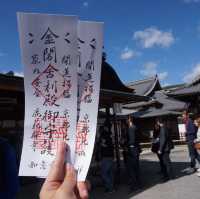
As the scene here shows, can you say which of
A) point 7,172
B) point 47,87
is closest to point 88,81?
point 47,87

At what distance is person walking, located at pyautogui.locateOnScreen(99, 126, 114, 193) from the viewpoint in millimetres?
9062

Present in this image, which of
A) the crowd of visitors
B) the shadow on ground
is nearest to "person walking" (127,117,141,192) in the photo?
the crowd of visitors

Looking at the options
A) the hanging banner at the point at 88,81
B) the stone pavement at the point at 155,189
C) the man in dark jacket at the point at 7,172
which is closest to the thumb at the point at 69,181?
the hanging banner at the point at 88,81

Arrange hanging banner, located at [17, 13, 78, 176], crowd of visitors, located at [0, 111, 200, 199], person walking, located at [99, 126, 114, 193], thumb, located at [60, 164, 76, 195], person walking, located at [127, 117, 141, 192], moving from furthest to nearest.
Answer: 1. person walking, located at [127, 117, 141, 192]
2. crowd of visitors, located at [0, 111, 200, 199]
3. person walking, located at [99, 126, 114, 193]
4. hanging banner, located at [17, 13, 78, 176]
5. thumb, located at [60, 164, 76, 195]

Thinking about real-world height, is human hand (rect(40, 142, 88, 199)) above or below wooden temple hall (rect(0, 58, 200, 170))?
below

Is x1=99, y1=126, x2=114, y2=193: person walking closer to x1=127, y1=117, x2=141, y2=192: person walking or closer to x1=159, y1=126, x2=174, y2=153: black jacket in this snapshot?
x1=127, y1=117, x2=141, y2=192: person walking

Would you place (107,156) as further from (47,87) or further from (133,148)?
(47,87)

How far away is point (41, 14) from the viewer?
5.67 feet

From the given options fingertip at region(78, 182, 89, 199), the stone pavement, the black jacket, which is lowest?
the stone pavement

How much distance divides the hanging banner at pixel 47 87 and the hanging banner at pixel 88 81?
0.14ft

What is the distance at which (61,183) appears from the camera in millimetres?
1653

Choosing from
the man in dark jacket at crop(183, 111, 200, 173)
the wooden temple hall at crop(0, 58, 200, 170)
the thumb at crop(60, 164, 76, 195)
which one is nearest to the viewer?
the thumb at crop(60, 164, 76, 195)

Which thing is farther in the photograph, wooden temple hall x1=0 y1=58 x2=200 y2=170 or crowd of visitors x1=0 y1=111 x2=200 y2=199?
wooden temple hall x1=0 y1=58 x2=200 y2=170

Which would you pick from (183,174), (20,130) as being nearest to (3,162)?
(20,130)
